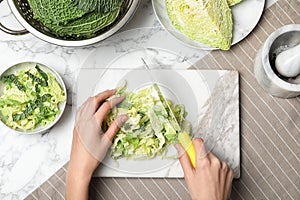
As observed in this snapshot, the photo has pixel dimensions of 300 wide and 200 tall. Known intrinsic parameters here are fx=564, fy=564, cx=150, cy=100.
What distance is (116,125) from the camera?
104 cm

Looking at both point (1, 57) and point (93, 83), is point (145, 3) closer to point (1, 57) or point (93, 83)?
point (93, 83)

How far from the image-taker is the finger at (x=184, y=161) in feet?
3.41

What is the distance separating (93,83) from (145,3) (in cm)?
20

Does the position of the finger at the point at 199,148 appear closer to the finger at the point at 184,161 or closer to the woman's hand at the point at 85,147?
the finger at the point at 184,161

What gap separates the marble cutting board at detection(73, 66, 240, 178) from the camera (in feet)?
3.39

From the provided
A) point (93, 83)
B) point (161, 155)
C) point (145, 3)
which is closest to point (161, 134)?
point (161, 155)

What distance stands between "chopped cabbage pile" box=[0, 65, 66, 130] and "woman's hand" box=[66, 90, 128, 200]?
0.06 m

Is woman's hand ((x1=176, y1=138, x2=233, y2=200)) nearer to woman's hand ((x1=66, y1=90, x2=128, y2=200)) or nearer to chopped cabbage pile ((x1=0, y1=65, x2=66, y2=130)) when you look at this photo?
woman's hand ((x1=66, y1=90, x2=128, y2=200))

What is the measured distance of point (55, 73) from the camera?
1.10 metres

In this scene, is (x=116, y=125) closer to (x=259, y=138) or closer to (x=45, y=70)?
(x=45, y=70)

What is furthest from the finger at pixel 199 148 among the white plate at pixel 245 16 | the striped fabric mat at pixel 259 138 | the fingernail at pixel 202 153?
the white plate at pixel 245 16

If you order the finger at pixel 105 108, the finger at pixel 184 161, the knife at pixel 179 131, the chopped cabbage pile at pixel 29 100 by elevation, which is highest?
the chopped cabbage pile at pixel 29 100

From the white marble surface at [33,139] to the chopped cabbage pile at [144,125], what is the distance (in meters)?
0.12

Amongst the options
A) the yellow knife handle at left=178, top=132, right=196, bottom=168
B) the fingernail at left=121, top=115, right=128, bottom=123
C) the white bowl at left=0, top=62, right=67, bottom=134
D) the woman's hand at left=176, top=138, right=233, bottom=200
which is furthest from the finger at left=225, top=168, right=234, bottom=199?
the white bowl at left=0, top=62, right=67, bottom=134
